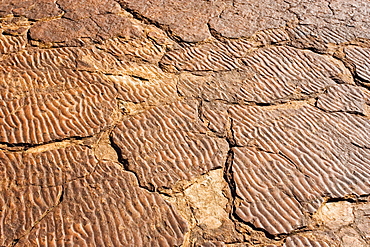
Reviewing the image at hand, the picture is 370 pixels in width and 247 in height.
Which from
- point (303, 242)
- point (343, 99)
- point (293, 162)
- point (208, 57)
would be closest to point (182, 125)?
point (293, 162)

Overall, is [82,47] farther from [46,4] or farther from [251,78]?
[251,78]

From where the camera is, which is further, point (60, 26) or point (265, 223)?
point (60, 26)

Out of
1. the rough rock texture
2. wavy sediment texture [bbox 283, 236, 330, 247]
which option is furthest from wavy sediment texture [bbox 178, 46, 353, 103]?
wavy sediment texture [bbox 283, 236, 330, 247]

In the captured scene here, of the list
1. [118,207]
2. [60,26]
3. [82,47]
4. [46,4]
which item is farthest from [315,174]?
[46,4]

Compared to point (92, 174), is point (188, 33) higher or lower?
higher

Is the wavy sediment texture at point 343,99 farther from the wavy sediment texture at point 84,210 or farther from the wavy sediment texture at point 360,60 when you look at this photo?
the wavy sediment texture at point 84,210

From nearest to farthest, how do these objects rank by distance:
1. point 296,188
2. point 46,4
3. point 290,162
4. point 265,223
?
point 265,223, point 296,188, point 290,162, point 46,4

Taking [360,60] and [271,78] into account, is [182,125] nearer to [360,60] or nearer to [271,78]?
[271,78]
